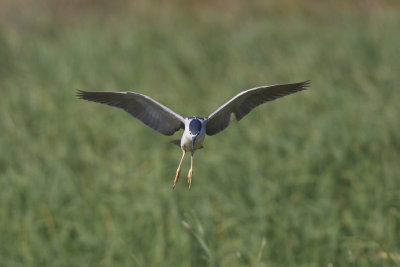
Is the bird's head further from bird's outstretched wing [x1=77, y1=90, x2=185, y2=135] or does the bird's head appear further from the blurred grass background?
the blurred grass background

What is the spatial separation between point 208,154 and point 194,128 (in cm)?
548

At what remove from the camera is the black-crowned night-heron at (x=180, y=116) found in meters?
1.34

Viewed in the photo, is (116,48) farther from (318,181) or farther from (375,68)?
(318,181)

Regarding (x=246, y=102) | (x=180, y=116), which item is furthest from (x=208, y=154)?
(x=180, y=116)

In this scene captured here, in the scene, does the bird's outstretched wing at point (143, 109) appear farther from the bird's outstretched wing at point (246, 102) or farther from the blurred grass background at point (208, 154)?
the blurred grass background at point (208, 154)

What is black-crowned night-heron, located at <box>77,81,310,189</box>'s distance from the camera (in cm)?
134

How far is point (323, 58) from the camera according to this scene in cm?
926

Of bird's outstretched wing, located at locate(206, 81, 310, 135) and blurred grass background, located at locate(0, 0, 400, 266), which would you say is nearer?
bird's outstretched wing, located at locate(206, 81, 310, 135)

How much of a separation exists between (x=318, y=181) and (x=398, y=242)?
1.20 meters

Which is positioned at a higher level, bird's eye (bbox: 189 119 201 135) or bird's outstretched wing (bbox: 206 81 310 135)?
bird's outstretched wing (bbox: 206 81 310 135)

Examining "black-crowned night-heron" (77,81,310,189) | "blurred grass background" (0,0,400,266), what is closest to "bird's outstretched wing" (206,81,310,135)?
"black-crowned night-heron" (77,81,310,189)

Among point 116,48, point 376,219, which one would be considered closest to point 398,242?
point 376,219

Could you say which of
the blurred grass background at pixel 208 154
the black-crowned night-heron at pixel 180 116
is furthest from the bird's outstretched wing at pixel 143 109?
the blurred grass background at pixel 208 154

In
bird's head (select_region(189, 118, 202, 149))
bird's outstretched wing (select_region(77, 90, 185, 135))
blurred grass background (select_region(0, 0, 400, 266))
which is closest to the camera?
bird's head (select_region(189, 118, 202, 149))
